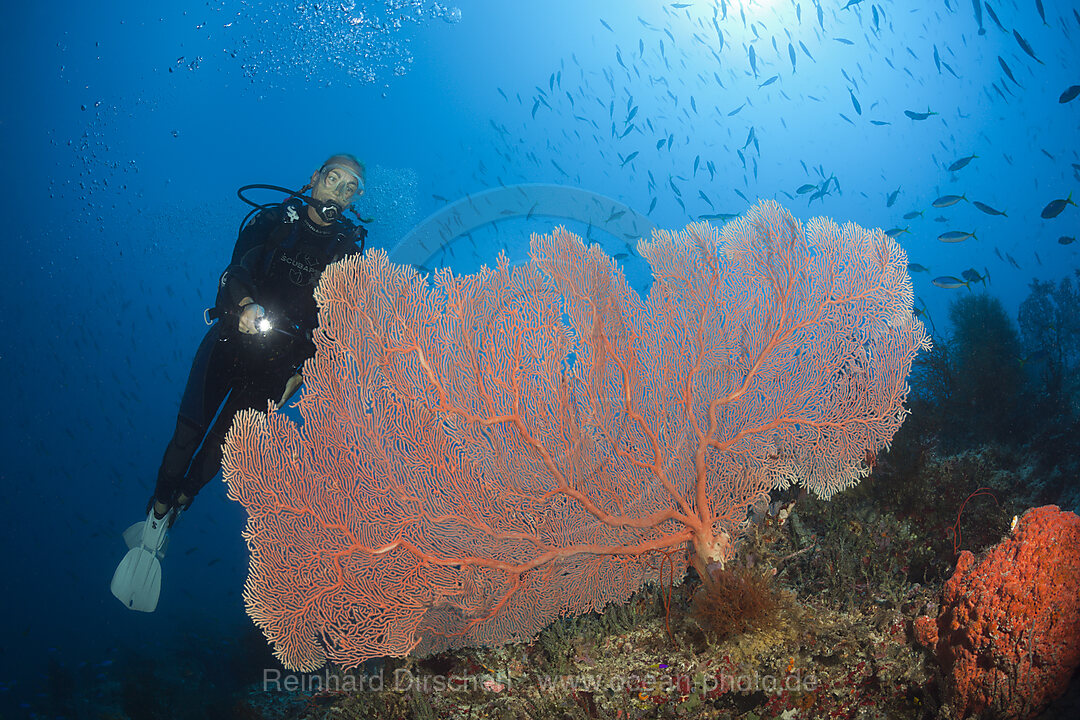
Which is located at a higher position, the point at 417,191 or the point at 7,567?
the point at 417,191

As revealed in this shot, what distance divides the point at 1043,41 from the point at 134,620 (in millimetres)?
89597

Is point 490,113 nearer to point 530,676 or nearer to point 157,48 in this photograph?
point 157,48

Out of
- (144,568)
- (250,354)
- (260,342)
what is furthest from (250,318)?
(144,568)

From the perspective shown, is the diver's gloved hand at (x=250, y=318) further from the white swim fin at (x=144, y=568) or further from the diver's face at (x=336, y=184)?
the white swim fin at (x=144, y=568)

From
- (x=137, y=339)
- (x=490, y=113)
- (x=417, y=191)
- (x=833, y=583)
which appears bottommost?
(x=833, y=583)

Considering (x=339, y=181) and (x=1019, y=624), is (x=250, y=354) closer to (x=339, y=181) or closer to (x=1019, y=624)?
(x=339, y=181)

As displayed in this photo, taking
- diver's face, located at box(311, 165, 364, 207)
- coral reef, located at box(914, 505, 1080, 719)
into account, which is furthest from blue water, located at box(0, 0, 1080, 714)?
coral reef, located at box(914, 505, 1080, 719)

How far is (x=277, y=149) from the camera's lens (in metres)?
40.5

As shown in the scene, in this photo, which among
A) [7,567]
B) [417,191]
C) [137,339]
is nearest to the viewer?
[7,567]

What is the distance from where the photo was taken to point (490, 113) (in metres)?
45.4

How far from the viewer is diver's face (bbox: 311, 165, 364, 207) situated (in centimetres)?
593

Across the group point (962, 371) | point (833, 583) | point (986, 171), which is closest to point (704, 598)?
point (833, 583)

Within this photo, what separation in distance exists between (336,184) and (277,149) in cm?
4277

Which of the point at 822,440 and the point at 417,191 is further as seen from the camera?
the point at 417,191
